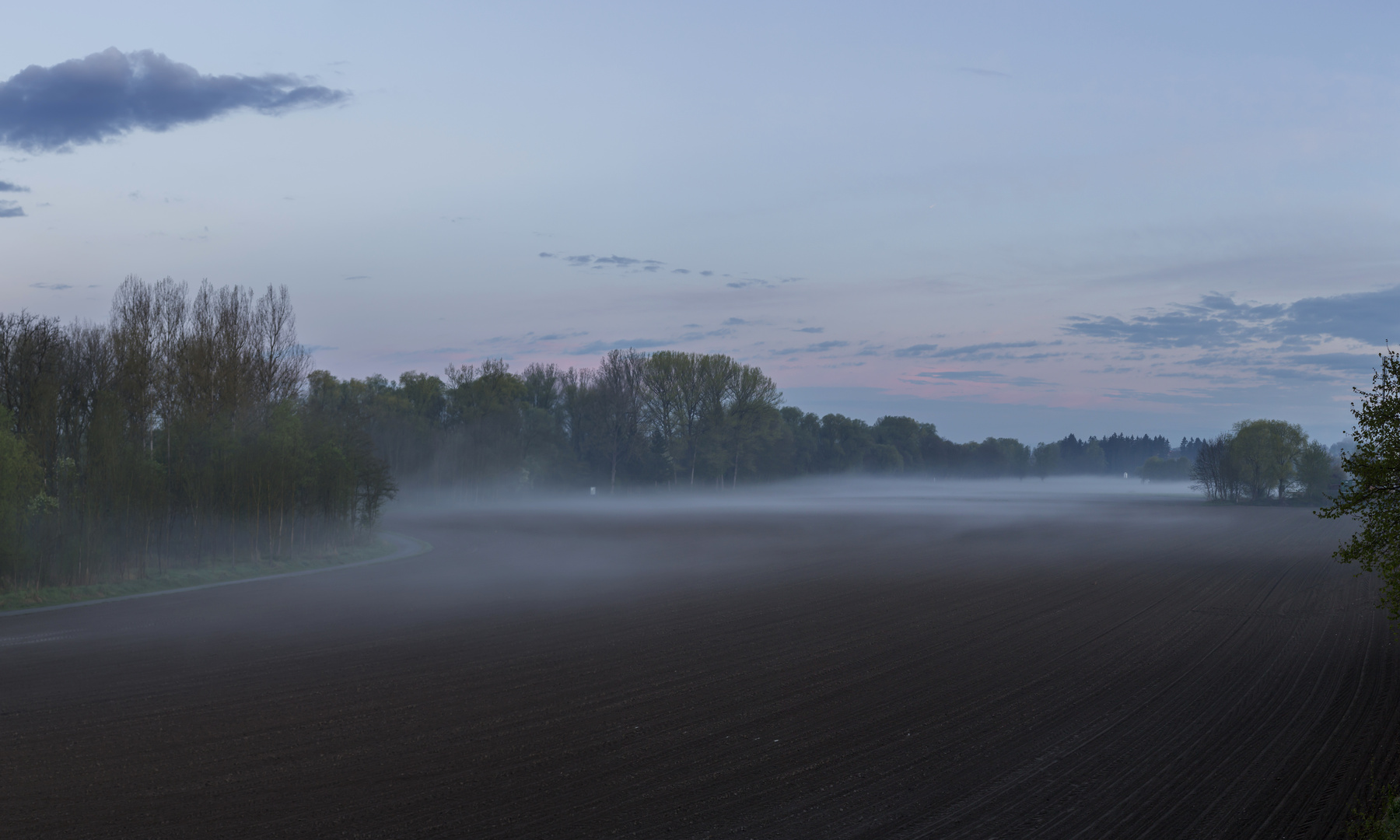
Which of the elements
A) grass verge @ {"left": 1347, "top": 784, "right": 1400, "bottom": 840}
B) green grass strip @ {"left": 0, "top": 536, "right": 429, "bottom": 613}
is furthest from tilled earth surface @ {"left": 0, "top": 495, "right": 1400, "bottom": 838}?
green grass strip @ {"left": 0, "top": 536, "right": 429, "bottom": 613}

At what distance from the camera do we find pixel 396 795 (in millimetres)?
7316

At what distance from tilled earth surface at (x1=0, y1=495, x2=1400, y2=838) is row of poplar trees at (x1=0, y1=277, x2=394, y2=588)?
3419 mm

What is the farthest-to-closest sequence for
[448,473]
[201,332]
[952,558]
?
[448,473], [201,332], [952,558]

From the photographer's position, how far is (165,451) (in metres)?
25.7

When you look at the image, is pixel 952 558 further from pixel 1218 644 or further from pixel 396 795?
pixel 396 795

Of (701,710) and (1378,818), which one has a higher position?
(1378,818)

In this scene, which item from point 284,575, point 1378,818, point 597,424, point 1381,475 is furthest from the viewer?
point 597,424

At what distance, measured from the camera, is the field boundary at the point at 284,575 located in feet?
59.5

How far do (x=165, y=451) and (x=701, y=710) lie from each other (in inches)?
868

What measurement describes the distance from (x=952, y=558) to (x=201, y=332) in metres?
30.5

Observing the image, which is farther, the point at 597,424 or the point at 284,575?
the point at 597,424

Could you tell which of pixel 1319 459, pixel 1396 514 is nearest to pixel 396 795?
pixel 1396 514

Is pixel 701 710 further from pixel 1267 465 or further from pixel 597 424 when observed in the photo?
pixel 1267 465

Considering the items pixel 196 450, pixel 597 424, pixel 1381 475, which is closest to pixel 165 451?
pixel 196 450
